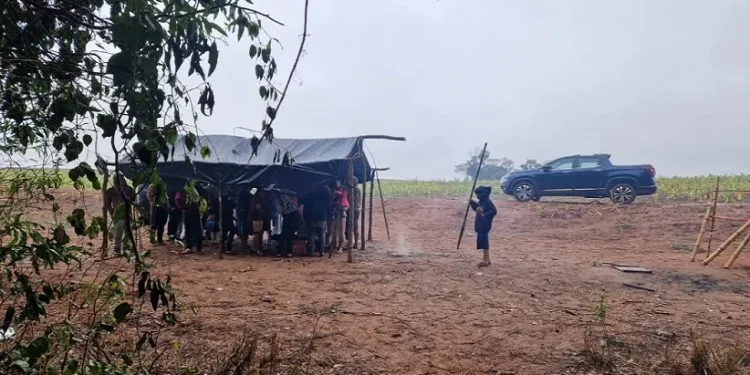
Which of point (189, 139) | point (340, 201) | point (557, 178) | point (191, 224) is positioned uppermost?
point (557, 178)

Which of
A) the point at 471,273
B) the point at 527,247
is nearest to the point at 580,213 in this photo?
the point at 527,247

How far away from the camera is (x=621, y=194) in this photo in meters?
16.7

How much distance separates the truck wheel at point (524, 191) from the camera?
18.2 meters

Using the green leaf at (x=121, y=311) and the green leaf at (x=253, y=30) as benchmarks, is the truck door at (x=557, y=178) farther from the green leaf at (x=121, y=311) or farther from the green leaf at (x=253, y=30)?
the green leaf at (x=121, y=311)

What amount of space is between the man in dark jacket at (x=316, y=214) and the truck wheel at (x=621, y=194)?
36.3 ft

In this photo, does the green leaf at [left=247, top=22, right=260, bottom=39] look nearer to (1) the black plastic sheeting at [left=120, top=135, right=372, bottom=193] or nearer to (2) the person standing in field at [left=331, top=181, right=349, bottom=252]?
(1) the black plastic sheeting at [left=120, top=135, right=372, bottom=193]

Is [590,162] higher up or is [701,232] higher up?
[590,162]

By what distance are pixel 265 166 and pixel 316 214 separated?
1492 millimetres

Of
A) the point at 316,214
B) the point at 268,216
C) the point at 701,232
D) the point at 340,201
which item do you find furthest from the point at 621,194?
the point at 268,216

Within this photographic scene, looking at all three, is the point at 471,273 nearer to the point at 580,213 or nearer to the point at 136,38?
the point at 136,38

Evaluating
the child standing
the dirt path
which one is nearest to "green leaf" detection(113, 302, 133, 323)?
the dirt path

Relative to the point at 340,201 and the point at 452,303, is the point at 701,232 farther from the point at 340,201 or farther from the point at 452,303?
the point at 340,201

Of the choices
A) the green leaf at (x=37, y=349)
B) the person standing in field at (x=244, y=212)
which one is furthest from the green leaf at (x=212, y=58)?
the person standing in field at (x=244, y=212)

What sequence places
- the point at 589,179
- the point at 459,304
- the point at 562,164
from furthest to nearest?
the point at 562,164, the point at 589,179, the point at 459,304
